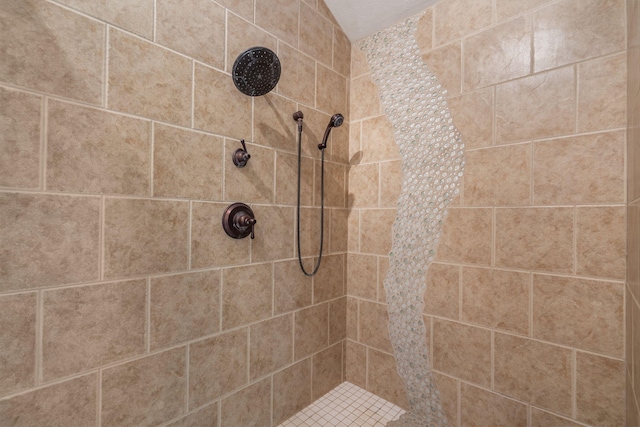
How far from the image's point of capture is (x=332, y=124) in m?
1.34

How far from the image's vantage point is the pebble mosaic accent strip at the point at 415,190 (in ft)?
4.24

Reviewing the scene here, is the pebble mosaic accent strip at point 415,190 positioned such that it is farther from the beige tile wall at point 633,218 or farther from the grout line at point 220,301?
the grout line at point 220,301

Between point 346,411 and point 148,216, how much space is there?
1.26 metres

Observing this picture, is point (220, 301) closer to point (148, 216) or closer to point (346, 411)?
point (148, 216)

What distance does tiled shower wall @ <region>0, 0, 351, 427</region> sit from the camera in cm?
70

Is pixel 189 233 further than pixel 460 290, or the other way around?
pixel 460 290

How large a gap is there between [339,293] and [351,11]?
1.48m

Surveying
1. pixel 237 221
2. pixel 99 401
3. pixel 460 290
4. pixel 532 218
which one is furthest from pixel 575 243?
pixel 99 401

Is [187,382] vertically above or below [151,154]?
below

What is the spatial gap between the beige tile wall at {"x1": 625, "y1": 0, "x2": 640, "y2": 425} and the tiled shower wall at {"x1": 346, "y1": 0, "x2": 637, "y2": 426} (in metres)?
0.06

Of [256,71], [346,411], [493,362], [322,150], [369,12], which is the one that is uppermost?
[369,12]

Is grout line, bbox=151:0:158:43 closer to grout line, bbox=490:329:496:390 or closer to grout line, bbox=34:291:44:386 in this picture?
grout line, bbox=34:291:44:386

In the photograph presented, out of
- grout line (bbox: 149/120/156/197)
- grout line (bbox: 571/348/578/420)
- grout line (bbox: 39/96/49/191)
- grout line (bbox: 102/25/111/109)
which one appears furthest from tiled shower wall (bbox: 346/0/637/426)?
grout line (bbox: 39/96/49/191)

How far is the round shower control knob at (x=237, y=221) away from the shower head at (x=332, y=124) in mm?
530
